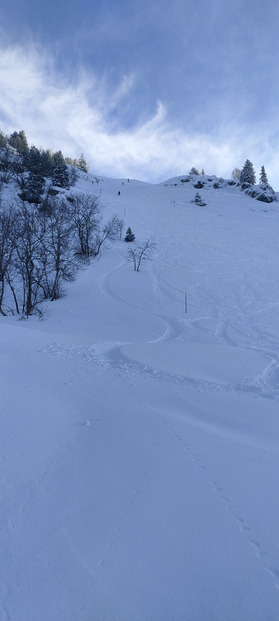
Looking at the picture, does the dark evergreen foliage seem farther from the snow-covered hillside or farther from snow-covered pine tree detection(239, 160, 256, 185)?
snow-covered pine tree detection(239, 160, 256, 185)

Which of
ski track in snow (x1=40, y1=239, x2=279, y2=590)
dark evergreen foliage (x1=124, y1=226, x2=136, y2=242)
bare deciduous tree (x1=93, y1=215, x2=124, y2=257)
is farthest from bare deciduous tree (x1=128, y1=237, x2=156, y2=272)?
ski track in snow (x1=40, y1=239, x2=279, y2=590)

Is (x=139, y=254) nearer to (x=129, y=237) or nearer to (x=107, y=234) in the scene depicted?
(x=107, y=234)

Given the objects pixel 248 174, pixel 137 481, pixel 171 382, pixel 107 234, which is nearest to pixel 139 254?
pixel 107 234

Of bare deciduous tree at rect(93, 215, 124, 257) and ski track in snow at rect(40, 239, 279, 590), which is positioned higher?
bare deciduous tree at rect(93, 215, 124, 257)

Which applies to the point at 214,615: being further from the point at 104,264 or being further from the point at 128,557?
the point at 104,264

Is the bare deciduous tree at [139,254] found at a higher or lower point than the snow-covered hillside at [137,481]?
higher

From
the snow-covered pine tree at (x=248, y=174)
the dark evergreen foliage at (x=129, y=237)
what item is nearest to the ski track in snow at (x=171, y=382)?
the dark evergreen foliage at (x=129, y=237)

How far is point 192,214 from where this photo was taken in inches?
2093

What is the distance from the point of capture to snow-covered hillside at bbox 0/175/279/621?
7.37 feet

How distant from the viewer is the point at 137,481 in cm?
343

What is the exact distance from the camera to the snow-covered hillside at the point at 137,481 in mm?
Answer: 2246

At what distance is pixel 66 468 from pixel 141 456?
1.14 metres

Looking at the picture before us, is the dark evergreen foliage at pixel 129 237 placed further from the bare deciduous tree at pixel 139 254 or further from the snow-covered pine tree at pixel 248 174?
the snow-covered pine tree at pixel 248 174

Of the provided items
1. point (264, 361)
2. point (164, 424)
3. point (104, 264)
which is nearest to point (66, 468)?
point (164, 424)
